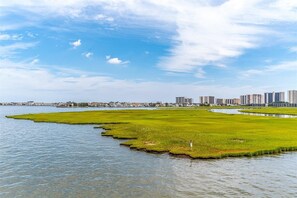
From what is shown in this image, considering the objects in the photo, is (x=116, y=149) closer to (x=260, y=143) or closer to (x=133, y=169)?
(x=133, y=169)

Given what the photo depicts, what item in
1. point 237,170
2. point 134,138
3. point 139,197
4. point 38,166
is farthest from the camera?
point 134,138

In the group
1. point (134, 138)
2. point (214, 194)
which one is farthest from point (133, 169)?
point (134, 138)

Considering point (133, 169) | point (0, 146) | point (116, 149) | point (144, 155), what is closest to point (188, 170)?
point (133, 169)

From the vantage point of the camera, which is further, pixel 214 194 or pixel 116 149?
pixel 116 149

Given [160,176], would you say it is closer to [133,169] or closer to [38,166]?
[133,169]

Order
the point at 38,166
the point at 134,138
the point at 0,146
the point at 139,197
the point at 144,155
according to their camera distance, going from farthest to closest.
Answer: the point at 134,138
the point at 0,146
the point at 144,155
the point at 38,166
the point at 139,197


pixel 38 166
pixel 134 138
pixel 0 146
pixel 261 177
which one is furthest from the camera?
pixel 134 138
